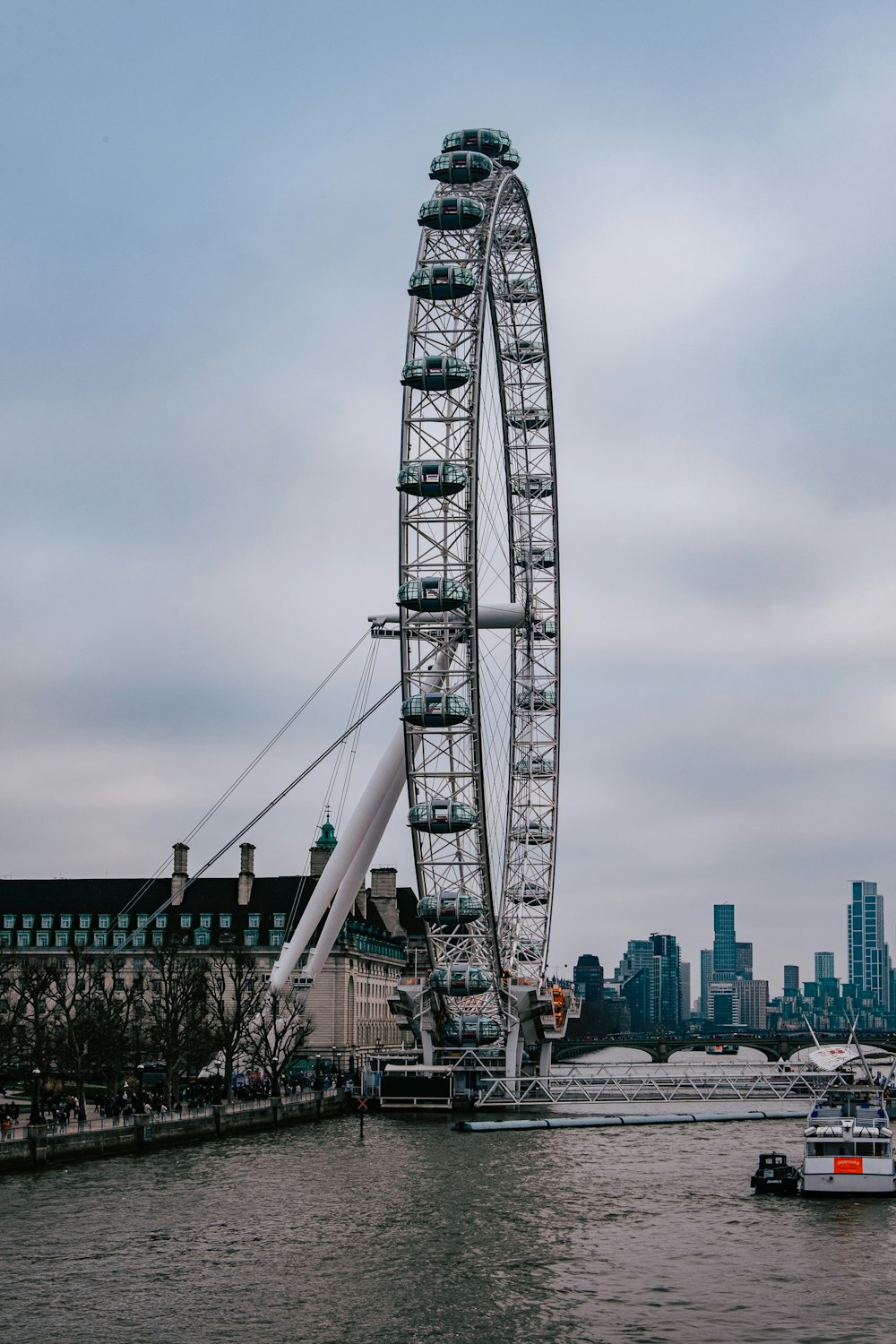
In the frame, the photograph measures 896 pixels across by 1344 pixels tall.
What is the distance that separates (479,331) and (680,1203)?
52.6 metres

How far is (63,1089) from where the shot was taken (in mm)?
100938

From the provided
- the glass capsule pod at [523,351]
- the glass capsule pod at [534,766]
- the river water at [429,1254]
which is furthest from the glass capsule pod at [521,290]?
the river water at [429,1254]

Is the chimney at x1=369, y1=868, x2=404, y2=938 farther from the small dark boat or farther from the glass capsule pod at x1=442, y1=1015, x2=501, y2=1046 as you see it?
the small dark boat

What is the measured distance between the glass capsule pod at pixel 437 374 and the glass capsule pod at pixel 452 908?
26.8 m

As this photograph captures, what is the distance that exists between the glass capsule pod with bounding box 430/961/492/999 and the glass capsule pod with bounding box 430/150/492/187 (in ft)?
141

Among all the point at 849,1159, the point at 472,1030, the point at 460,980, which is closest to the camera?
the point at 849,1159

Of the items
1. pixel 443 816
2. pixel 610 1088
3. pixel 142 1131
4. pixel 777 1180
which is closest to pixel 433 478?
pixel 443 816

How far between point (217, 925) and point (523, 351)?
205 ft

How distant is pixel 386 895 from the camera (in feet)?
580

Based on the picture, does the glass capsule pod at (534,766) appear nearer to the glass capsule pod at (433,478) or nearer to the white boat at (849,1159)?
the glass capsule pod at (433,478)

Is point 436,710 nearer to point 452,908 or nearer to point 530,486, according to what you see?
point 452,908

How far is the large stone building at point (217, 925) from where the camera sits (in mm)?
149750

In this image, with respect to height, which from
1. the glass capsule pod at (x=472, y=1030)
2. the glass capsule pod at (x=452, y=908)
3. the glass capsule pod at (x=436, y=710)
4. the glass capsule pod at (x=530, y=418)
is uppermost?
the glass capsule pod at (x=530, y=418)

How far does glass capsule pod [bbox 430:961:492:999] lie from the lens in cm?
9856
